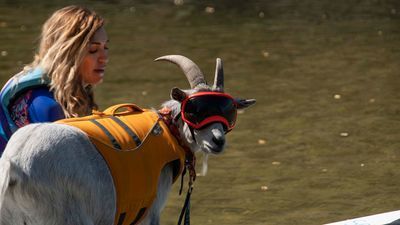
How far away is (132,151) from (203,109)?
55cm

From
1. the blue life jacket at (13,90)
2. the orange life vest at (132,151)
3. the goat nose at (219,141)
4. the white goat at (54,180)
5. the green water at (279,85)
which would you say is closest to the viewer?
the white goat at (54,180)

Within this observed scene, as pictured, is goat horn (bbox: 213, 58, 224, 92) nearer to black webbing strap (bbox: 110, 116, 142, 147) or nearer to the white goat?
black webbing strap (bbox: 110, 116, 142, 147)

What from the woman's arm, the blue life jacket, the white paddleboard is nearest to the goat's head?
the woman's arm

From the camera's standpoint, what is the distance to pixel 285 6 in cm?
1795

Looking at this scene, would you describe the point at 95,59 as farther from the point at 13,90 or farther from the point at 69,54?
the point at 13,90

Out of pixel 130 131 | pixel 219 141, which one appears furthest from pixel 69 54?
pixel 219 141

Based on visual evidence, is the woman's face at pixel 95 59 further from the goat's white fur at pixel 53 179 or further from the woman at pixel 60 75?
the goat's white fur at pixel 53 179

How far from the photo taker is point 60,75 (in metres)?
6.05

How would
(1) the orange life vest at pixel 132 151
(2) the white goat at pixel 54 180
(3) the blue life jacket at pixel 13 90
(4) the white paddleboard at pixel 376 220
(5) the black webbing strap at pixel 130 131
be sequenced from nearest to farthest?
(2) the white goat at pixel 54 180 → (1) the orange life vest at pixel 132 151 → (5) the black webbing strap at pixel 130 131 → (3) the blue life jacket at pixel 13 90 → (4) the white paddleboard at pixel 376 220

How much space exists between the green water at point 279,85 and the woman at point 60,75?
2.43 metres

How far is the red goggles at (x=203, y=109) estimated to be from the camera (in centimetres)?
603

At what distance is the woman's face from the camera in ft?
20.4

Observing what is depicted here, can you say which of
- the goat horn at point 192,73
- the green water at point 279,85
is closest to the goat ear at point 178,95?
the goat horn at point 192,73

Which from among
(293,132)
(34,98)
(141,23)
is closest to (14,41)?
(141,23)
